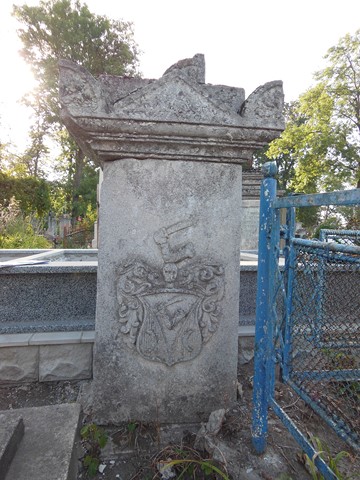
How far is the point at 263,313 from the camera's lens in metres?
1.60

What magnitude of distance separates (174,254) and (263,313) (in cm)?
64

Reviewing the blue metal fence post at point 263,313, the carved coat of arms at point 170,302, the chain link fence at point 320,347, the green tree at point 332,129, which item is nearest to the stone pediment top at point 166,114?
the blue metal fence post at point 263,313

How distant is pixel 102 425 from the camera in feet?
6.26

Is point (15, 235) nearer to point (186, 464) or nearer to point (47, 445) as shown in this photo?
point (47, 445)

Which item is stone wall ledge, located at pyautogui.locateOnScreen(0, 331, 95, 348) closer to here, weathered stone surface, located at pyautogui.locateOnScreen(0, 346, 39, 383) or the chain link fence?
weathered stone surface, located at pyautogui.locateOnScreen(0, 346, 39, 383)

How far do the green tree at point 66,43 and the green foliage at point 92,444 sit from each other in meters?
20.5

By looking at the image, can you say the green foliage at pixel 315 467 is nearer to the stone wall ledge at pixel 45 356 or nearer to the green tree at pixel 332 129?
the stone wall ledge at pixel 45 356

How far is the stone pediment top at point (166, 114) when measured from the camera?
1.62m

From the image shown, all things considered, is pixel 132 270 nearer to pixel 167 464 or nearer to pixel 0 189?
pixel 167 464

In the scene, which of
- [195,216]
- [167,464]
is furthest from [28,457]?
[195,216]

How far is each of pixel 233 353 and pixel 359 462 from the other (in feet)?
2.71

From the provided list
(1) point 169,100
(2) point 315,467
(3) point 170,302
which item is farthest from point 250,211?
(2) point 315,467

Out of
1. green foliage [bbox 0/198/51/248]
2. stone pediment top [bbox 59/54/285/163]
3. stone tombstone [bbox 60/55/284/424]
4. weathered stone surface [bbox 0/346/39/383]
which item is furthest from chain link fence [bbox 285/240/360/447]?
green foliage [bbox 0/198/51/248]

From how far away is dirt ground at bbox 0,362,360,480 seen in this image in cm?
151
